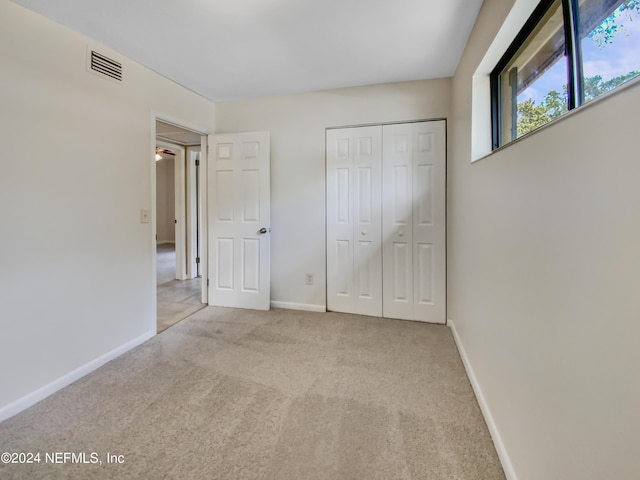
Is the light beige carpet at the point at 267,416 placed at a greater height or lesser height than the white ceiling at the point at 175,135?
→ lesser

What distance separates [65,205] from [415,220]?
2.80 metres

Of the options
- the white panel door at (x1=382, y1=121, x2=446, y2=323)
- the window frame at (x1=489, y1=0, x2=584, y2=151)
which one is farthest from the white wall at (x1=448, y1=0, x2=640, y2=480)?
the white panel door at (x1=382, y1=121, x2=446, y2=323)

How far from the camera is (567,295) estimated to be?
0.89 m

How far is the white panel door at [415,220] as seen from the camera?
9.72ft

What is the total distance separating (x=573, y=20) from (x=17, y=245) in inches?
111

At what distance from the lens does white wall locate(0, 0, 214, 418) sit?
175 cm

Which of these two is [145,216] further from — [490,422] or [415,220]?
[490,422]

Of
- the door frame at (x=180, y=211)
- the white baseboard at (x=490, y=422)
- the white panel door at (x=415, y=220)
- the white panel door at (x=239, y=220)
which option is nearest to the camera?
the white baseboard at (x=490, y=422)

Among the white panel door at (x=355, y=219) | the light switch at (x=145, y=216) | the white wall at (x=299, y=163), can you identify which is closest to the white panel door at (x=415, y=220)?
the white panel door at (x=355, y=219)

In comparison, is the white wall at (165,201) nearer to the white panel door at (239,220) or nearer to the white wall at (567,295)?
the white panel door at (239,220)

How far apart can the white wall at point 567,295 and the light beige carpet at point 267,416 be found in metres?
0.36

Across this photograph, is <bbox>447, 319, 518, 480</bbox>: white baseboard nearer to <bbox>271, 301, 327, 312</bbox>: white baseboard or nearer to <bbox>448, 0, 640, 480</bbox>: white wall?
<bbox>448, 0, 640, 480</bbox>: white wall

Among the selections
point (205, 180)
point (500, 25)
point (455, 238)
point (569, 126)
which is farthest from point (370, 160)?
point (569, 126)

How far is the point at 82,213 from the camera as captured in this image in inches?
84.0
